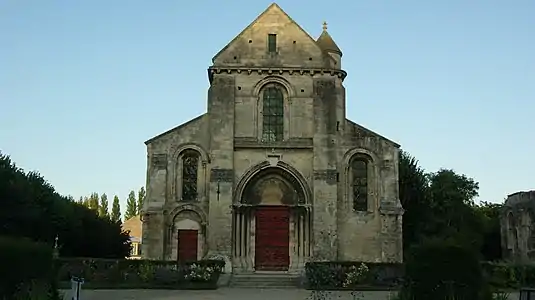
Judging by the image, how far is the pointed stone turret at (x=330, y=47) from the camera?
37.4 meters

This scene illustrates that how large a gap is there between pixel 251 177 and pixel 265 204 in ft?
5.12

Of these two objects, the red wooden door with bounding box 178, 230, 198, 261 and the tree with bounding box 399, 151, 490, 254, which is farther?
the tree with bounding box 399, 151, 490, 254

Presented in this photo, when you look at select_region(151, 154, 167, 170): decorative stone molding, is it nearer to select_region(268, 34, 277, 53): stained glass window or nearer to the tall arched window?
the tall arched window

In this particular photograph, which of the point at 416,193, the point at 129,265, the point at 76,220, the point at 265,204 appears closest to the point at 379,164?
the point at 265,204

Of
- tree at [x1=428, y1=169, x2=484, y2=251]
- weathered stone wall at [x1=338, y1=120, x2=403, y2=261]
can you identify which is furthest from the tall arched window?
tree at [x1=428, y1=169, x2=484, y2=251]

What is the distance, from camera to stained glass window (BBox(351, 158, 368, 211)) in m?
34.3

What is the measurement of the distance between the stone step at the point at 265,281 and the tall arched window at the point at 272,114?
293 inches

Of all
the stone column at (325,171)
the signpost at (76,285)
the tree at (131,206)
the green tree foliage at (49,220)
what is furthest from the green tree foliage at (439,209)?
the tree at (131,206)

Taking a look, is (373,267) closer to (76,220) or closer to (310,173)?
(310,173)

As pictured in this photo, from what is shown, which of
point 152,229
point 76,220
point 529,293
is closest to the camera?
point 529,293

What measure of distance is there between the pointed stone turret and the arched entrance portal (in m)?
7.64

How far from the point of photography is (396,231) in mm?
33438

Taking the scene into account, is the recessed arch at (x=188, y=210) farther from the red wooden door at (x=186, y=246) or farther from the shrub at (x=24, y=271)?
the shrub at (x=24, y=271)

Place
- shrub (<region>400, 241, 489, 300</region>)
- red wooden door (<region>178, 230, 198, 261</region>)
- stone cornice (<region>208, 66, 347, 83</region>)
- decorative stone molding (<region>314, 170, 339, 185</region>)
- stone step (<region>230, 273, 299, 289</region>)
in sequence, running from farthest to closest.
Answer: stone cornice (<region>208, 66, 347, 83</region>)
red wooden door (<region>178, 230, 198, 261</region>)
decorative stone molding (<region>314, 170, 339, 185</region>)
stone step (<region>230, 273, 299, 289</region>)
shrub (<region>400, 241, 489, 300</region>)
